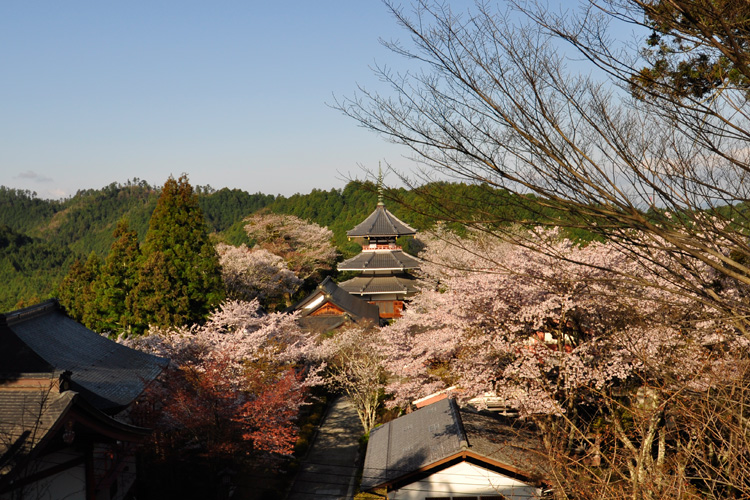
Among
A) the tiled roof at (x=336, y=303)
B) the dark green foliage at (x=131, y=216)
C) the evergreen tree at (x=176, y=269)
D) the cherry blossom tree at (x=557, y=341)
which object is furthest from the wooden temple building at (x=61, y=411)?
the tiled roof at (x=336, y=303)

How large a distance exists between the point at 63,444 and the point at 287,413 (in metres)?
6.01

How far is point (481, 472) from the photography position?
10117 mm

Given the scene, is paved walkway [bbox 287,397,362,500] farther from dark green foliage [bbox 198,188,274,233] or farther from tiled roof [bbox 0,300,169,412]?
dark green foliage [bbox 198,188,274,233]

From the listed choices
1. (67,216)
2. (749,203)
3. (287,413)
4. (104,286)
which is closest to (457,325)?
(287,413)

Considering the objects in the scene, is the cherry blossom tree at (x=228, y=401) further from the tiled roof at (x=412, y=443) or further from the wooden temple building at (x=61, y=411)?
the tiled roof at (x=412, y=443)

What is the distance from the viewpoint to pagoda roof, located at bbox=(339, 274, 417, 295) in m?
31.5

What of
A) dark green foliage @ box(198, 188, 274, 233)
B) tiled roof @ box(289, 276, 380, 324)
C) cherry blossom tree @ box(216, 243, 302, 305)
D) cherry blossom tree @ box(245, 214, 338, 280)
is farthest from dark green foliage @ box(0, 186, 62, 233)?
tiled roof @ box(289, 276, 380, 324)

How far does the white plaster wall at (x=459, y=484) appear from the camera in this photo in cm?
1004

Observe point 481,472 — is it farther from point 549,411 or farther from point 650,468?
point 650,468

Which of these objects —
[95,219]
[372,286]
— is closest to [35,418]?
[372,286]

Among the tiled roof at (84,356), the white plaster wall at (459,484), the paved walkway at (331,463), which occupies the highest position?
the tiled roof at (84,356)

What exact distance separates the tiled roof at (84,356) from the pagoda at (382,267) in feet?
66.0

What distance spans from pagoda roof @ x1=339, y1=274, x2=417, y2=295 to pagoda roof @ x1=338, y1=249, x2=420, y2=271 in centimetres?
61

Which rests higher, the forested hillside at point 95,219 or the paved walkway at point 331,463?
the forested hillside at point 95,219
